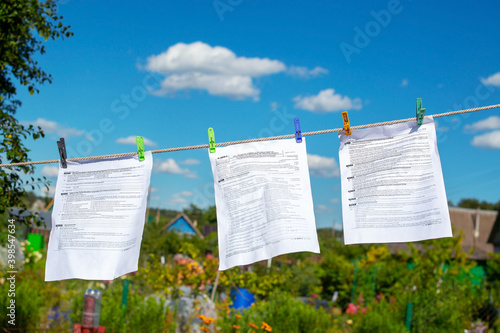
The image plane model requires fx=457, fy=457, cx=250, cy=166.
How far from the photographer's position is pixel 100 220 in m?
2.44

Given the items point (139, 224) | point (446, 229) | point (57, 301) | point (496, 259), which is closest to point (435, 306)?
point (446, 229)

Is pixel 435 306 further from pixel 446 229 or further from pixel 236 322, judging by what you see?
pixel 446 229

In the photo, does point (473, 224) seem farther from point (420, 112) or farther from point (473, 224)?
point (420, 112)

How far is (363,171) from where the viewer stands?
227 cm

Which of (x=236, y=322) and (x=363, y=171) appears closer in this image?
(x=363, y=171)

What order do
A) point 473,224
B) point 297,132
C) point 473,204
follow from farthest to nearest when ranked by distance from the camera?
point 473,204
point 473,224
point 297,132

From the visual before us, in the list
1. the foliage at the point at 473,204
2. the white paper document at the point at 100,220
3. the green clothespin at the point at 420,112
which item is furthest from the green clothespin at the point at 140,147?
the foliage at the point at 473,204

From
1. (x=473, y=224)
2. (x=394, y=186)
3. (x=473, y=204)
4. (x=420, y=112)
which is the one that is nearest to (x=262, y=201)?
(x=394, y=186)

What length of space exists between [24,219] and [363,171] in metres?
2.91

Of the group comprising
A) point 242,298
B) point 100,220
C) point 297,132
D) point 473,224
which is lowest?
point 242,298

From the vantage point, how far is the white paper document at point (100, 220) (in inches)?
94.1

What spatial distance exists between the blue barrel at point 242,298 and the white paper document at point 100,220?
4.57m

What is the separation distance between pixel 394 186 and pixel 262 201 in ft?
2.10

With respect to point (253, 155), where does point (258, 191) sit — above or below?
below
